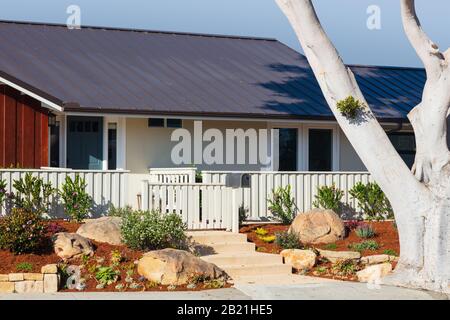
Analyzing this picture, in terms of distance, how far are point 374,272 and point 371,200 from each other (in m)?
5.80

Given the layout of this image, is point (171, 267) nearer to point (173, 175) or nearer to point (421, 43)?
point (421, 43)

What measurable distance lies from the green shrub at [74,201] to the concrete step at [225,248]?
2.91m

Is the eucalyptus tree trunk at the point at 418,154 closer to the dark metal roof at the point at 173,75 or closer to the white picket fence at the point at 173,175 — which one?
the white picket fence at the point at 173,175

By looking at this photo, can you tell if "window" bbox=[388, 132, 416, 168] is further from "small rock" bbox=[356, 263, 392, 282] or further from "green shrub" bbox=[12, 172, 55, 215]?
"green shrub" bbox=[12, 172, 55, 215]

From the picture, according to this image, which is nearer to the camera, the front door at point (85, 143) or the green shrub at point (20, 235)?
the green shrub at point (20, 235)

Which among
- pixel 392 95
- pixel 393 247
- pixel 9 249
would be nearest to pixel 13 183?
pixel 9 249

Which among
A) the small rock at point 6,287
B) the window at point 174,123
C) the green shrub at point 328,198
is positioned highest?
the window at point 174,123

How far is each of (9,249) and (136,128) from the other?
708cm

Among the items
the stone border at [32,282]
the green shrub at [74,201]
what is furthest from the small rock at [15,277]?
the green shrub at [74,201]

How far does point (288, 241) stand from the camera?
18.6m

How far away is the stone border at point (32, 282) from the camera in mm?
14719

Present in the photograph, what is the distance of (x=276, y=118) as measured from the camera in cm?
2272

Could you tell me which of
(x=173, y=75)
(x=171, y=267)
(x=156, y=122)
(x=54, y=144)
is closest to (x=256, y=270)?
(x=171, y=267)

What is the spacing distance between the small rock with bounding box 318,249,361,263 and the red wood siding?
7360mm
